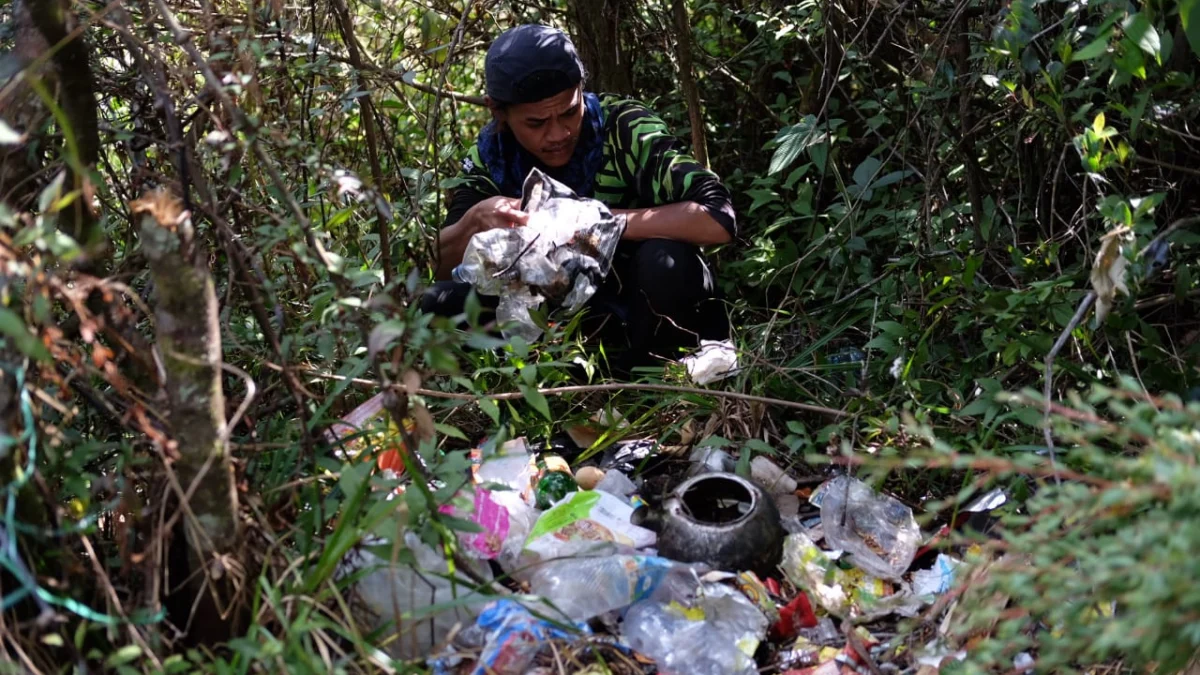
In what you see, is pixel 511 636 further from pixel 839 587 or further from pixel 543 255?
pixel 543 255

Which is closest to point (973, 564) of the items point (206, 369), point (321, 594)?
point (321, 594)

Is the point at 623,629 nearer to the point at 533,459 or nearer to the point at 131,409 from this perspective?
the point at 533,459

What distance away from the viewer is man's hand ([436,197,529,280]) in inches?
131

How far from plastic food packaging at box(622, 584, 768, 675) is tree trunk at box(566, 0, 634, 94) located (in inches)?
96.9

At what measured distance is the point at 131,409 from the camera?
76.6 inches

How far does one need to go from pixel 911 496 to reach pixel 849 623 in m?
0.56

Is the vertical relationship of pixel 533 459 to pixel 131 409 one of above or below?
below

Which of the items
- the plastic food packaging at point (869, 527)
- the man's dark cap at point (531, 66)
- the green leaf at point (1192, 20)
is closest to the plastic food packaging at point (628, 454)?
the plastic food packaging at point (869, 527)

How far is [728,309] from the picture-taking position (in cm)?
379

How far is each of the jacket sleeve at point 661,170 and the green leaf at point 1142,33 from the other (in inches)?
56.6

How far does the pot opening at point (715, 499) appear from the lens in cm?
264

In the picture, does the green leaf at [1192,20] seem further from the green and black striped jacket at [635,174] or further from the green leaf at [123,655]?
the green leaf at [123,655]

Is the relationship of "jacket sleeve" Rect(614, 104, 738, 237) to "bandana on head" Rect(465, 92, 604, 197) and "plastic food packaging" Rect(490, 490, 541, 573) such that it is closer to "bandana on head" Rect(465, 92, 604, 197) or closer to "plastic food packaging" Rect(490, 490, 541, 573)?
"bandana on head" Rect(465, 92, 604, 197)

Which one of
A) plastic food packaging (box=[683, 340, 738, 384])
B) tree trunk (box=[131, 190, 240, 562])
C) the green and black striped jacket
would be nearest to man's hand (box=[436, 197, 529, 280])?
the green and black striped jacket
